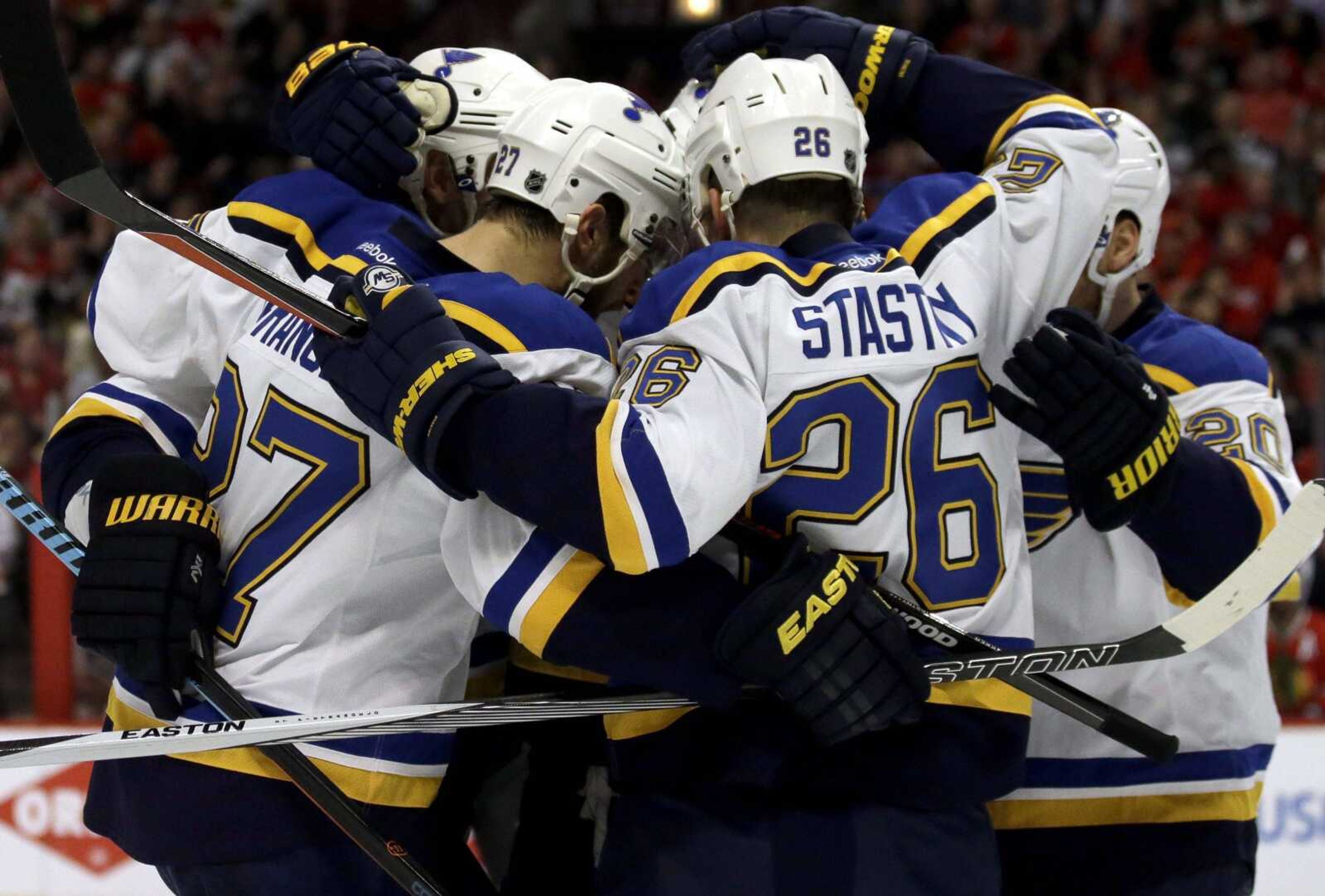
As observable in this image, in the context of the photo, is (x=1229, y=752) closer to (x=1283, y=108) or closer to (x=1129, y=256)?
(x=1129, y=256)

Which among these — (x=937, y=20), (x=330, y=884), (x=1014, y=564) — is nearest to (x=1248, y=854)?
(x=1014, y=564)

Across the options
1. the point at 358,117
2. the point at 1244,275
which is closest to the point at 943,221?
the point at 358,117

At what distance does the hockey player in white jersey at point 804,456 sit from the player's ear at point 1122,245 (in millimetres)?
570

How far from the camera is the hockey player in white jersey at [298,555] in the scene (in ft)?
7.08

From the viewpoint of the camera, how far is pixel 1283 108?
778 centimetres

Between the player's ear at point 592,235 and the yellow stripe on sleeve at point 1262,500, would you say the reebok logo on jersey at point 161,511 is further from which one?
the yellow stripe on sleeve at point 1262,500

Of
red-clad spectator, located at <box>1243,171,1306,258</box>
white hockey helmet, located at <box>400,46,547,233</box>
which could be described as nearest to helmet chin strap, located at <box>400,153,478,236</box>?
white hockey helmet, located at <box>400,46,547,233</box>

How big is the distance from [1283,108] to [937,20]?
1783 millimetres

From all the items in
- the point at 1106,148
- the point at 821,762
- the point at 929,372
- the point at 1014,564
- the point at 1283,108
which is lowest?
the point at 1283,108

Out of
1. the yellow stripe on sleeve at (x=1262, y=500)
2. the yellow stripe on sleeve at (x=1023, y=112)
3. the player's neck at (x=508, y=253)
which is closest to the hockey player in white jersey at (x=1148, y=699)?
the yellow stripe on sleeve at (x=1262, y=500)

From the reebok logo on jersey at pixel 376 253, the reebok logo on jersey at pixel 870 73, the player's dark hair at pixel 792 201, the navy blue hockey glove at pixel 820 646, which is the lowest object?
the navy blue hockey glove at pixel 820 646

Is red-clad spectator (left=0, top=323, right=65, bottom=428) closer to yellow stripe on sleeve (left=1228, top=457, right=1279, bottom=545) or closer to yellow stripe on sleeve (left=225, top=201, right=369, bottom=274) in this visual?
yellow stripe on sleeve (left=225, top=201, right=369, bottom=274)

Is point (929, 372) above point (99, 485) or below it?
above

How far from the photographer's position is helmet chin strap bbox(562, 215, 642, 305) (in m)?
2.31
